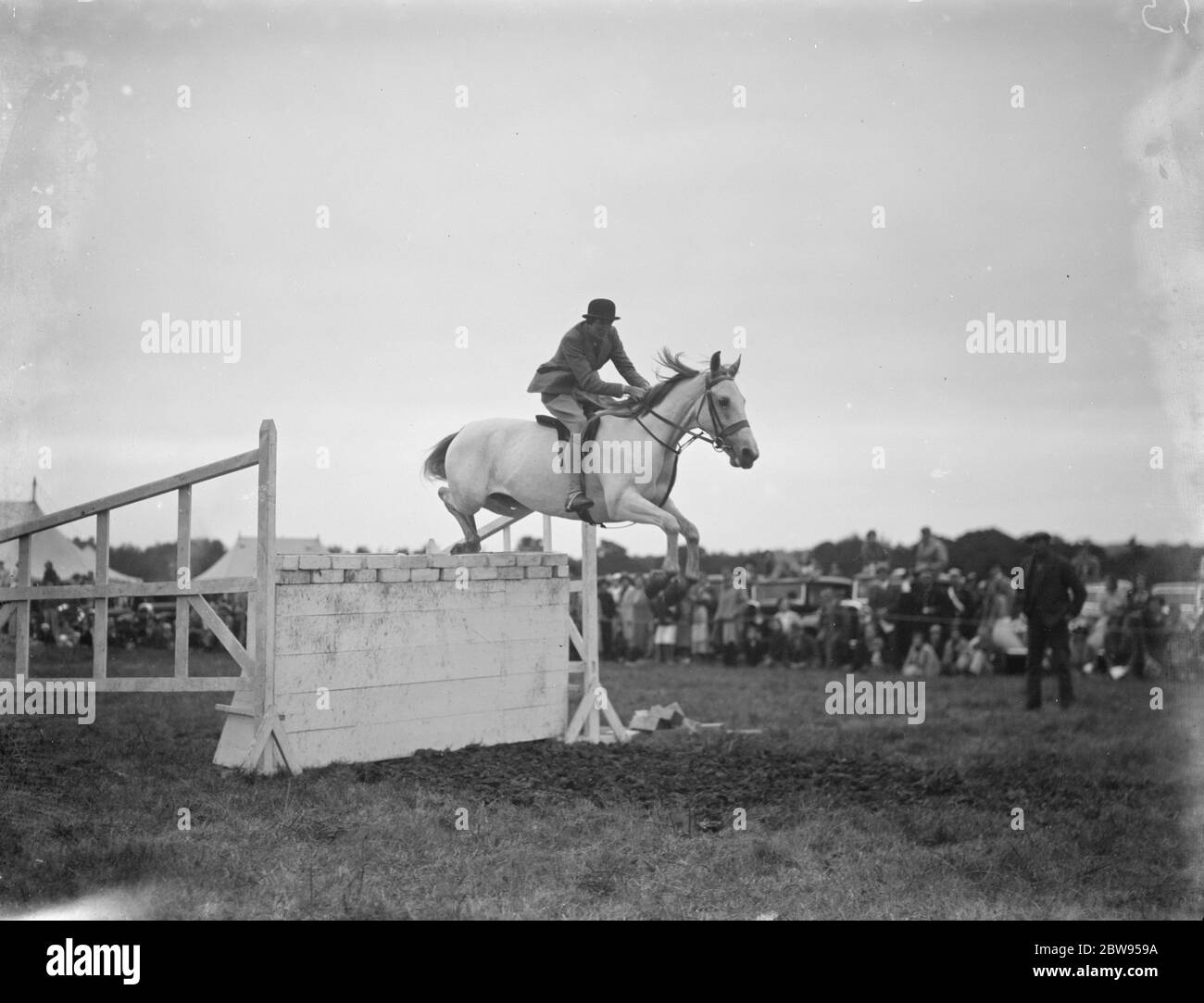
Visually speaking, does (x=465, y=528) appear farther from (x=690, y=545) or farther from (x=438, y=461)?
(x=690, y=545)

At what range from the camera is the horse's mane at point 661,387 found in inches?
270

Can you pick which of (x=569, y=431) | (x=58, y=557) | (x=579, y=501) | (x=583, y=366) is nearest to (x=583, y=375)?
(x=583, y=366)

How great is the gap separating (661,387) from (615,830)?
9.12ft

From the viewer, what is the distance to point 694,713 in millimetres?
11039

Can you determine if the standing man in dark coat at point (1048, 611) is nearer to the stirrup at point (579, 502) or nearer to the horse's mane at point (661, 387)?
the horse's mane at point (661, 387)

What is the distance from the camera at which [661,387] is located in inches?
271

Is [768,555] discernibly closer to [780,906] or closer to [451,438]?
[451,438]

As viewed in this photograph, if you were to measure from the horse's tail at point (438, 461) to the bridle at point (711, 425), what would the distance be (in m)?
1.84

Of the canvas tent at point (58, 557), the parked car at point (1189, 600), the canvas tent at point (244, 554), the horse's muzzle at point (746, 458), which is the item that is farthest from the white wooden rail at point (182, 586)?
the canvas tent at point (244, 554)

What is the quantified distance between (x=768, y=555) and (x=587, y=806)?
37.2 feet

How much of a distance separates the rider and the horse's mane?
75 mm

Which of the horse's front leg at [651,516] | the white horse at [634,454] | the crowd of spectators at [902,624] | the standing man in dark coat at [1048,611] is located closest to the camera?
the white horse at [634,454]

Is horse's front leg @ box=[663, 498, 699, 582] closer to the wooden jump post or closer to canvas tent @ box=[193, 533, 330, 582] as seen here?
the wooden jump post
